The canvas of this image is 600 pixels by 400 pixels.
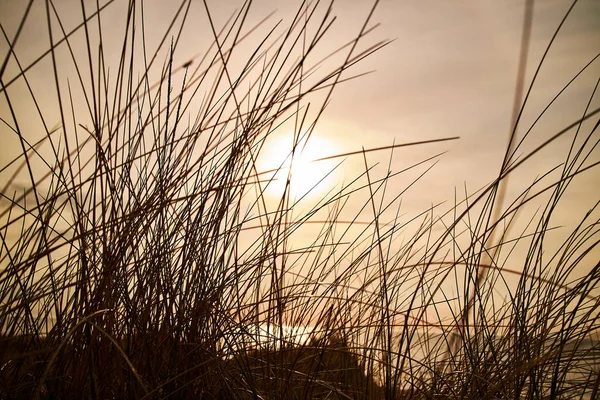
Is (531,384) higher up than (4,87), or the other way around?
(4,87)

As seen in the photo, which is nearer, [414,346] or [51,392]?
[51,392]

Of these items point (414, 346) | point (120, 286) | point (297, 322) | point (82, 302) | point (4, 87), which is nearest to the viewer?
point (4, 87)

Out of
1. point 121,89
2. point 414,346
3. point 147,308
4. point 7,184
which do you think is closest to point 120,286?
point 147,308

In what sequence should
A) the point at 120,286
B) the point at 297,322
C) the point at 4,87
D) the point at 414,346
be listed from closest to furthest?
the point at 4,87 → the point at 120,286 → the point at 297,322 → the point at 414,346

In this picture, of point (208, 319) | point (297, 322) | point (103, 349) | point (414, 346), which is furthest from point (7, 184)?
point (414, 346)

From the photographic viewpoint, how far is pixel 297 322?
6.16 ft

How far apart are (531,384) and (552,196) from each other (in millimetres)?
447

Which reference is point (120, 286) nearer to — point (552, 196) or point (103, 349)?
point (103, 349)

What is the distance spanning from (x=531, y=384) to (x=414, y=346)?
122cm

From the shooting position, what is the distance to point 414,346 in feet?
7.59

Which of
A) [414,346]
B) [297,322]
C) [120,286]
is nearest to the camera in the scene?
[120,286]

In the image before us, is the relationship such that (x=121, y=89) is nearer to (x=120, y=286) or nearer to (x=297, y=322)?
(x=120, y=286)

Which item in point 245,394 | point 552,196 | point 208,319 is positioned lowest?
point 245,394

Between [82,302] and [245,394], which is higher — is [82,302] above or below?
above
